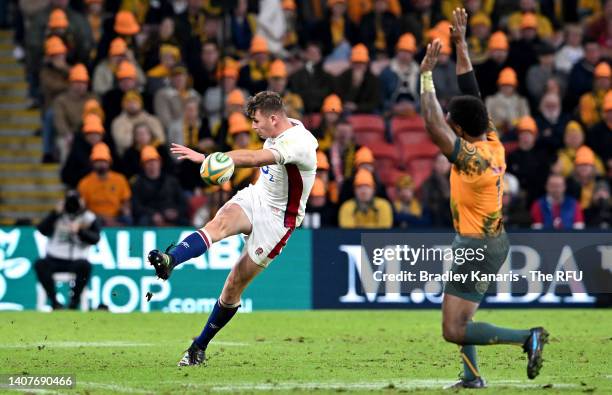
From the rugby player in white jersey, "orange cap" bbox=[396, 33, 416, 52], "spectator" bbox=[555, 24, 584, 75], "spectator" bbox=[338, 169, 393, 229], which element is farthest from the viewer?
"spectator" bbox=[555, 24, 584, 75]

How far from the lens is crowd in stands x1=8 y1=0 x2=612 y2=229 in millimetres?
21609

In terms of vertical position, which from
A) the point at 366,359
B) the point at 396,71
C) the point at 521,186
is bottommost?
the point at 366,359

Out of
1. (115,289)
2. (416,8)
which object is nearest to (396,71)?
(416,8)

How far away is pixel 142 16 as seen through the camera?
25.2 metres

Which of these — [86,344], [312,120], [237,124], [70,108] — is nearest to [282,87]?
[312,120]

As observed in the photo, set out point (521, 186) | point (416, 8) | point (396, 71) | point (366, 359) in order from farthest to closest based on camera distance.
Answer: point (416, 8), point (396, 71), point (521, 186), point (366, 359)

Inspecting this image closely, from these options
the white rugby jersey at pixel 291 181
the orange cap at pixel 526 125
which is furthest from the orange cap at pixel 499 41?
the white rugby jersey at pixel 291 181

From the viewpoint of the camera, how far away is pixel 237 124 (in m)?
22.1

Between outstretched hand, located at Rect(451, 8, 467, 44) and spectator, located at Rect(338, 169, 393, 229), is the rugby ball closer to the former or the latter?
Answer: outstretched hand, located at Rect(451, 8, 467, 44)

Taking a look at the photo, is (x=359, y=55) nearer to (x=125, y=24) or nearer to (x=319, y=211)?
(x=319, y=211)

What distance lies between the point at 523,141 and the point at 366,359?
931cm

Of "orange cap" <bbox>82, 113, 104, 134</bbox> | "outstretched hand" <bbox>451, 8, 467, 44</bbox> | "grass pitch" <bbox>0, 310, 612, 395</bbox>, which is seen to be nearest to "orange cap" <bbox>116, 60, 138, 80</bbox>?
"orange cap" <bbox>82, 113, 104, 134</bbox>

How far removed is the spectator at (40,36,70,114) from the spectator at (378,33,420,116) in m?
5.34

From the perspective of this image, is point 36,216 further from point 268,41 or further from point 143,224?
point 268,41
